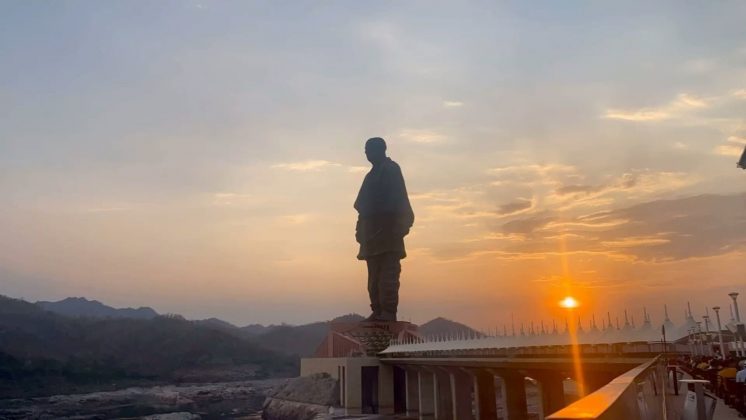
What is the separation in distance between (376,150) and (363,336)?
61.2 feet

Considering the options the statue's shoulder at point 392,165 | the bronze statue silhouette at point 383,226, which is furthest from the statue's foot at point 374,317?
the statue's shoulder at point 392,165

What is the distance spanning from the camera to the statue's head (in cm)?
5947

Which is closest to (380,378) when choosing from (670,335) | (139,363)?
(670,335)

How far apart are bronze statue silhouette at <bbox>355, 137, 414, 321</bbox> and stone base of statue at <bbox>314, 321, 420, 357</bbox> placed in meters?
1.34

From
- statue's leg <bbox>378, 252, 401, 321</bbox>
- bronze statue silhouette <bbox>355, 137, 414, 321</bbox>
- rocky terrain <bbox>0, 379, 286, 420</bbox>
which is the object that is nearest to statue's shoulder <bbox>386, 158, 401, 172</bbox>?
bronze statue silhouette <bbox>355, 137, 414, 321</bbox>

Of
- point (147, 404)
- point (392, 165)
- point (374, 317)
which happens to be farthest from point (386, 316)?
point (147, 404)

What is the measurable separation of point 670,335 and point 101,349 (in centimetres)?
13103

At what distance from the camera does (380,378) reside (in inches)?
1901

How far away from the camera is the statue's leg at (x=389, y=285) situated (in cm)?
5766

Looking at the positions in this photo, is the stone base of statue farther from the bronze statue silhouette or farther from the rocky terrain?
the rocky terrain

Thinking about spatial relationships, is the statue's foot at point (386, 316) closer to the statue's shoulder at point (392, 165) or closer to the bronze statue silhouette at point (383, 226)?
the bronze statue silhouette at point (383, 226)

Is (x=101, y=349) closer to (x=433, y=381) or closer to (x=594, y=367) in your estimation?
(x=433, y=381)

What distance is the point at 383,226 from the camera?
5872cm

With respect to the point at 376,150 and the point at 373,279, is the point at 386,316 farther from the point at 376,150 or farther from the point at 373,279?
the point at 376,150
